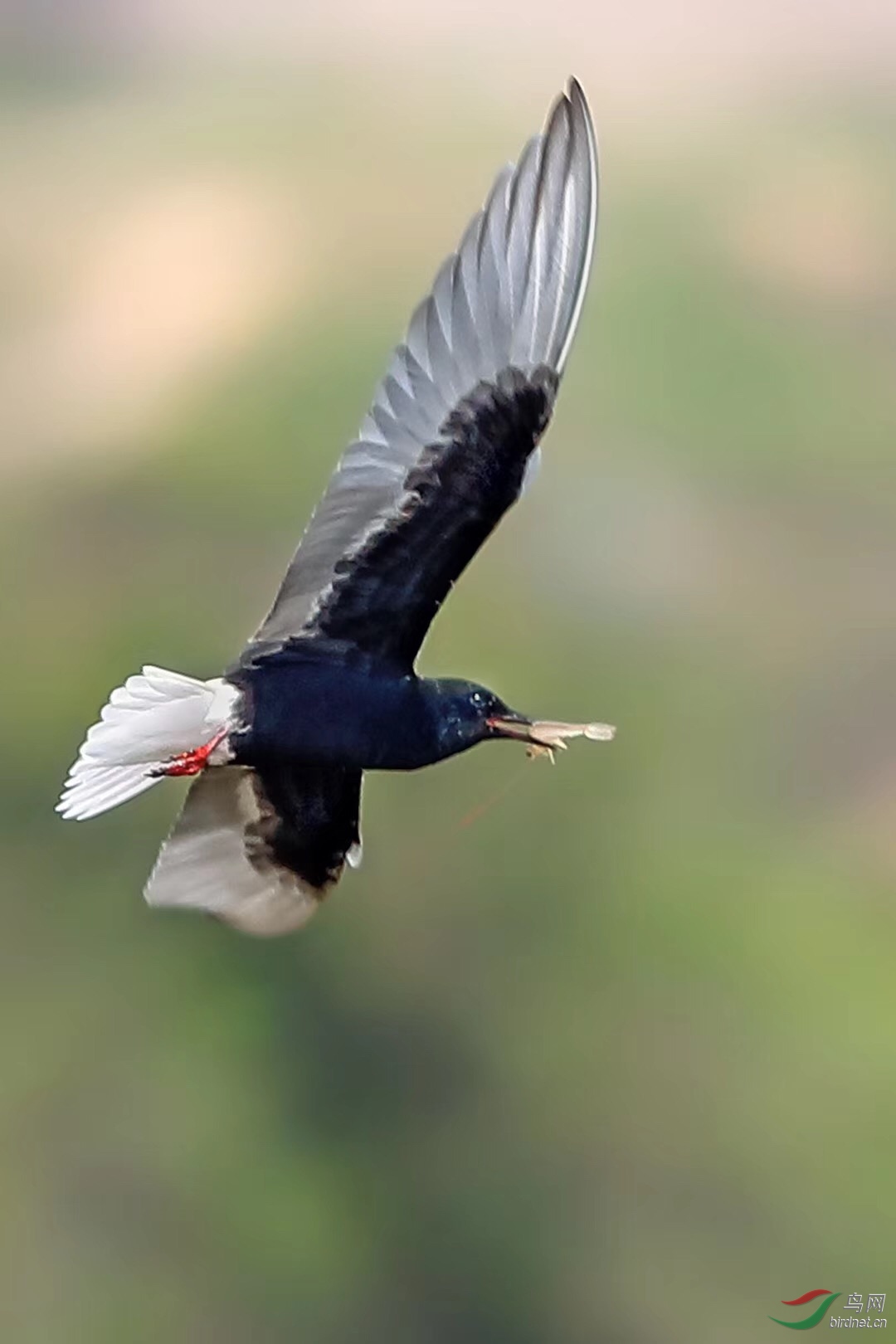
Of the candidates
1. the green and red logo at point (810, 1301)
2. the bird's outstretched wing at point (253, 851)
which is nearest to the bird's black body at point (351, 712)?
the bird's outstretched wing at point (253, 851)

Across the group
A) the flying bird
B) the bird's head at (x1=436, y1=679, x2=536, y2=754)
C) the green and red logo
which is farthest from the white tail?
the green and red logo

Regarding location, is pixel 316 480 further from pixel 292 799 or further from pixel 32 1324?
pixel 32 1324

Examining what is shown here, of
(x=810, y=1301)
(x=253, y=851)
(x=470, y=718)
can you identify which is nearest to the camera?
(x=470, y=718)

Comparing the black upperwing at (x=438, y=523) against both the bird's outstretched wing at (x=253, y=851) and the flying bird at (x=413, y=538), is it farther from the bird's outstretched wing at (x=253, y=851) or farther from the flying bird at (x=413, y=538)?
the bird's outstretched wing at (x=253, y=851)

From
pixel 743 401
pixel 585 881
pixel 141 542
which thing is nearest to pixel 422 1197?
pixel 585 881

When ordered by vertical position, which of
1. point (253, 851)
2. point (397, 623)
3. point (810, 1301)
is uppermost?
point (397, 623)

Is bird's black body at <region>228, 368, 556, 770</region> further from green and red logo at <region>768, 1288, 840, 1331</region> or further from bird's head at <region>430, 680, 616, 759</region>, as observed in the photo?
green and red logo at <region>768, 1288, 840, 1331</region>

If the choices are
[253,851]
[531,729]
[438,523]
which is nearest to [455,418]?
[438,523]

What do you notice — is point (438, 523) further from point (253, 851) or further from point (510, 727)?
point (253, 851)
